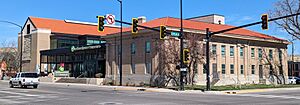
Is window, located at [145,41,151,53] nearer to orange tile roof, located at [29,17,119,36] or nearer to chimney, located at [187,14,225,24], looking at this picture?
chimney, located at [187,14,225,24]

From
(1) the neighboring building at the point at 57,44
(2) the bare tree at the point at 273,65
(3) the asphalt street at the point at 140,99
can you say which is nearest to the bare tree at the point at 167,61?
(3) the asphalt street at the point at 140,99

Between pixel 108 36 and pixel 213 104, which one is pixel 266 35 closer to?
pixel 108 36

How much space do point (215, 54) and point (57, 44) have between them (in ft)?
132

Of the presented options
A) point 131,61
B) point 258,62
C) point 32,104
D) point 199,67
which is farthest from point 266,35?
point 32,104

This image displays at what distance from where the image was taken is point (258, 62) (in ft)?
179

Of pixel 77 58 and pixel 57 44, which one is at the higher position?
pixel 57 44

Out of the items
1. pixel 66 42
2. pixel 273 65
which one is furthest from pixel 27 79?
pixel 66 42

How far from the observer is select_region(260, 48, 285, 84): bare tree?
55.3m

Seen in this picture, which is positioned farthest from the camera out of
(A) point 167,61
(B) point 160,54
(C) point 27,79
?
(B) point 160,54

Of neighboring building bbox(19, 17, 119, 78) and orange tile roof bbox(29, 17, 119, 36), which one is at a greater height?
orange tile roof bbox(29, 17, 119, 36)

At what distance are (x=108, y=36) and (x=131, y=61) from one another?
5.65 metres

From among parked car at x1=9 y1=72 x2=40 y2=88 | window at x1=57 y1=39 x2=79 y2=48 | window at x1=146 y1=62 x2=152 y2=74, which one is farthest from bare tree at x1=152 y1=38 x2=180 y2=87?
window at x1=57 y1=39 x2=79 y2=48

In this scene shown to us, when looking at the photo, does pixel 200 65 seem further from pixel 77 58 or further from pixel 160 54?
pixel 77 58

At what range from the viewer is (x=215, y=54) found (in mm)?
48688
